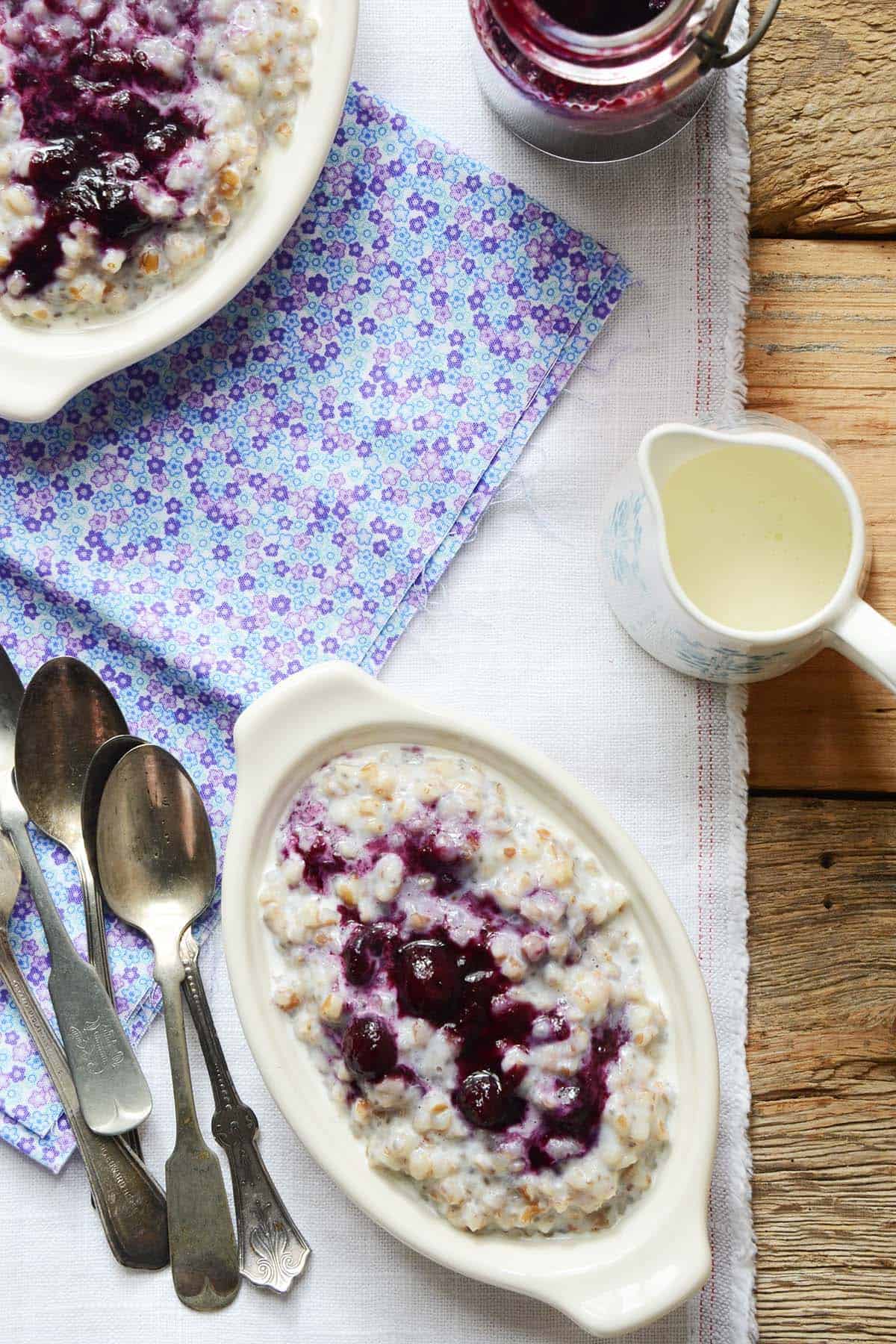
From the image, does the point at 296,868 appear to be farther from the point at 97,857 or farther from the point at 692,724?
the point at 692,724

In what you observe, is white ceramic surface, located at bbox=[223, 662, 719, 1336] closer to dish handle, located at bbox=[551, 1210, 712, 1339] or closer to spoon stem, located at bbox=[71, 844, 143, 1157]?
dish handle, located at bbox=[551, 1210, 712, 1339]

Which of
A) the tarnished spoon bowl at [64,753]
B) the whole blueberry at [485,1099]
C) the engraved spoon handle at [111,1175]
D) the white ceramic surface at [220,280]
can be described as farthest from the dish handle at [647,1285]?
the white ceramic surface at [220,280]

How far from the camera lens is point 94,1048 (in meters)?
1.10

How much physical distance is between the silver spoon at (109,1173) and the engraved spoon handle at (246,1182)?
76 mm

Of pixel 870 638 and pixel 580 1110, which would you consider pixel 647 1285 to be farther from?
pixel 870 638

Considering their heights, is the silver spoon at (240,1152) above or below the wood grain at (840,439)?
below

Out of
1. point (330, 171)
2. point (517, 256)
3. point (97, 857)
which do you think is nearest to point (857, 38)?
point (517, 256)

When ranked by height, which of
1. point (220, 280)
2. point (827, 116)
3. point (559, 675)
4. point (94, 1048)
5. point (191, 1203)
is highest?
point (827, 116)

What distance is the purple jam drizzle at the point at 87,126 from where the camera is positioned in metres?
1.04

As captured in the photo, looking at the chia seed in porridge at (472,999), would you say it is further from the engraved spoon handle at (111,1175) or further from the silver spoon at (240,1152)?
the engraved spoon handle at (111,1175)

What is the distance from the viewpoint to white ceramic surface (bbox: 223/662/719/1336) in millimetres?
968

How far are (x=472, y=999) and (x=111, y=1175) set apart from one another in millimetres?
409

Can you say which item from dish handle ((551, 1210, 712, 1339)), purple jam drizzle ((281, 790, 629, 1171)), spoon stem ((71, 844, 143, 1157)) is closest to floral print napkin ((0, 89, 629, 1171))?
spoon stem ((71, 844, 143, 1157))

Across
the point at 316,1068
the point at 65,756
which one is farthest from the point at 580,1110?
the point at 65,756
